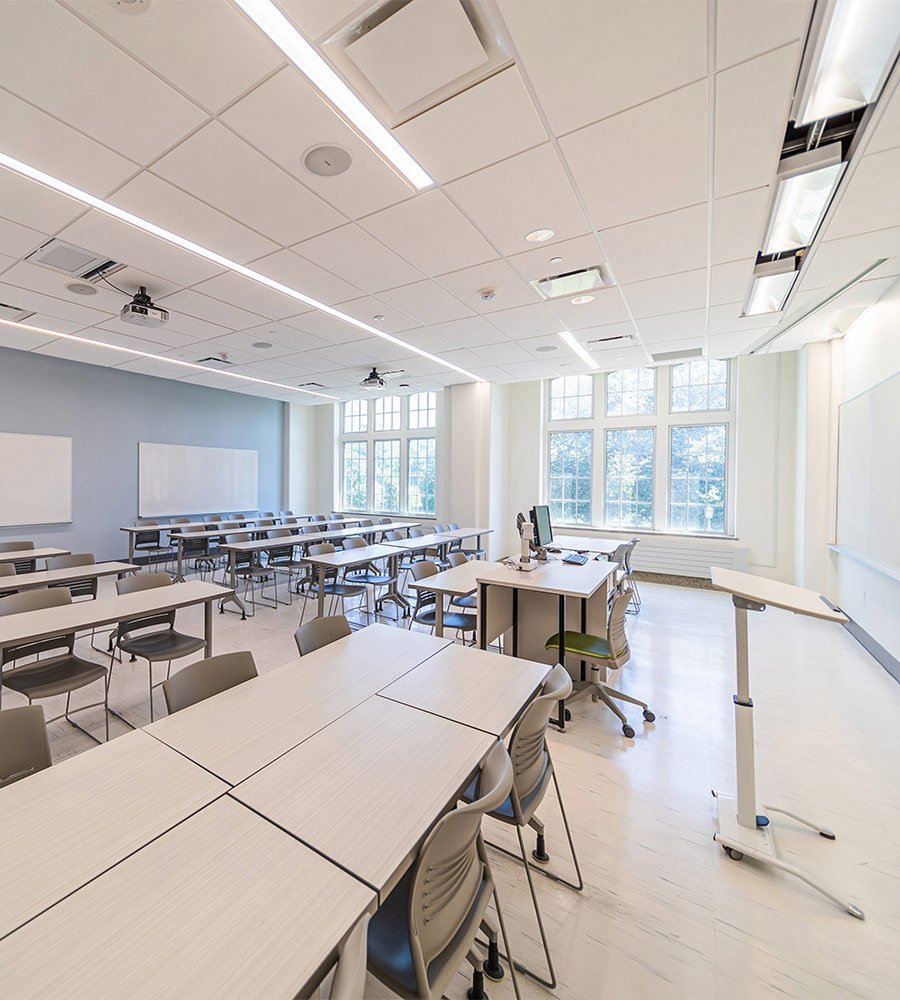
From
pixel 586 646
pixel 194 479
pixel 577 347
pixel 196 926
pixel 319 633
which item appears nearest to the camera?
pixel 196 926

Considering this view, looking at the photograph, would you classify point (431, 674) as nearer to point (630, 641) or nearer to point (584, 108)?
point (584, 108)

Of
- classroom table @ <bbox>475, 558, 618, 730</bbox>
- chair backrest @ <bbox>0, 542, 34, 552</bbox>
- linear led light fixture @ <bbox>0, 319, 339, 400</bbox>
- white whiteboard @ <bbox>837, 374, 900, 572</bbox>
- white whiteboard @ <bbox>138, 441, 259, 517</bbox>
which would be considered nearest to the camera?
classroom table @ <bbox>475, 558, 618, 730</bbox>

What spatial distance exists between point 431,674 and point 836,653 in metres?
4.40

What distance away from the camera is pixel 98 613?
8.69ft

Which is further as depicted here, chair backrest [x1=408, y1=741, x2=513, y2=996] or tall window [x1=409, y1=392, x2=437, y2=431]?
tall window [x1=409, y1=392, x2=437, y2=431]

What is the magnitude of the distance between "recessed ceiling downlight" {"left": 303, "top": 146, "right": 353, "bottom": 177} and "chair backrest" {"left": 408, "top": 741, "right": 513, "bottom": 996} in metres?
2.88

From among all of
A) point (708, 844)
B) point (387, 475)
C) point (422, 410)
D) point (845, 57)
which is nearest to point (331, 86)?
point (845, 57)

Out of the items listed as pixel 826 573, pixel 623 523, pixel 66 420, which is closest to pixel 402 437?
pixel 623 523

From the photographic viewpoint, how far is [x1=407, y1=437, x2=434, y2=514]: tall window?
9500 millimetres

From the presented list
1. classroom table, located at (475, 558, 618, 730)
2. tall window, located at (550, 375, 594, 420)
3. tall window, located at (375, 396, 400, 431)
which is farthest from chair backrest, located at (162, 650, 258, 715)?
tall window, located at (375, 396, 400, 431)

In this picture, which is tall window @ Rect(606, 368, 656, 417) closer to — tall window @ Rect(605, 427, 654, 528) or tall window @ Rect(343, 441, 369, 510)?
tall window @ Rect(605, 427, 654, 528)

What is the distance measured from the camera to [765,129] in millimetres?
2117

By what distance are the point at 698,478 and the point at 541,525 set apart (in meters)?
4.09

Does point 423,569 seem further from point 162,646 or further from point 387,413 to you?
point 387,413
